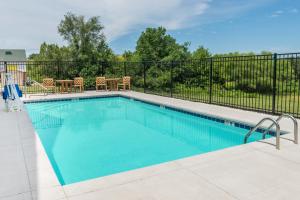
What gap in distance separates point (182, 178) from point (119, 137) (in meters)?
3.15

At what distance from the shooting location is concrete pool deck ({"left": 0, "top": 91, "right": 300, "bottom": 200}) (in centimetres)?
255

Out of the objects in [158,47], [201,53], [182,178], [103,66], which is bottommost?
[182,178]

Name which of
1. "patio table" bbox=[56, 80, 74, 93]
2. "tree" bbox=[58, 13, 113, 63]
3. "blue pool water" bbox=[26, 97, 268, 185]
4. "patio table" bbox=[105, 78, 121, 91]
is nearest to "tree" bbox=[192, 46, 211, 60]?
"patio table" bbox=[105, 78, 121, 91]

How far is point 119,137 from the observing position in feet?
19.3

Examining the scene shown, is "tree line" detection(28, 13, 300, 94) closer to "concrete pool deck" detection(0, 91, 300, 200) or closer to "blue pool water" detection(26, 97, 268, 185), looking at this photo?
"blue pool water" detection(26, 97, 268, 185)

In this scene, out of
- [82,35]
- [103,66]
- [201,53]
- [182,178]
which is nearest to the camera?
[182,178]

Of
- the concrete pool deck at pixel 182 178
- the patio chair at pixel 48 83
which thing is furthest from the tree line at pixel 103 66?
the concrete pool deck at pixel 182 178

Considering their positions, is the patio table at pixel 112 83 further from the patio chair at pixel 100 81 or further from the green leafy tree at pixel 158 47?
the green leafy tree at pixel 158 47

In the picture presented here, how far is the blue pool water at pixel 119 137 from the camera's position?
4.31 meters

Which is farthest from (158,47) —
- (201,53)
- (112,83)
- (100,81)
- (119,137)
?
(119,137)

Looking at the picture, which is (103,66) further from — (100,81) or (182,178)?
(182,178)

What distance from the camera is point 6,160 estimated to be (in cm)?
355

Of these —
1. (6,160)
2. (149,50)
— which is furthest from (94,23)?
(6,160)

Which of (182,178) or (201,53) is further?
(201,53)
